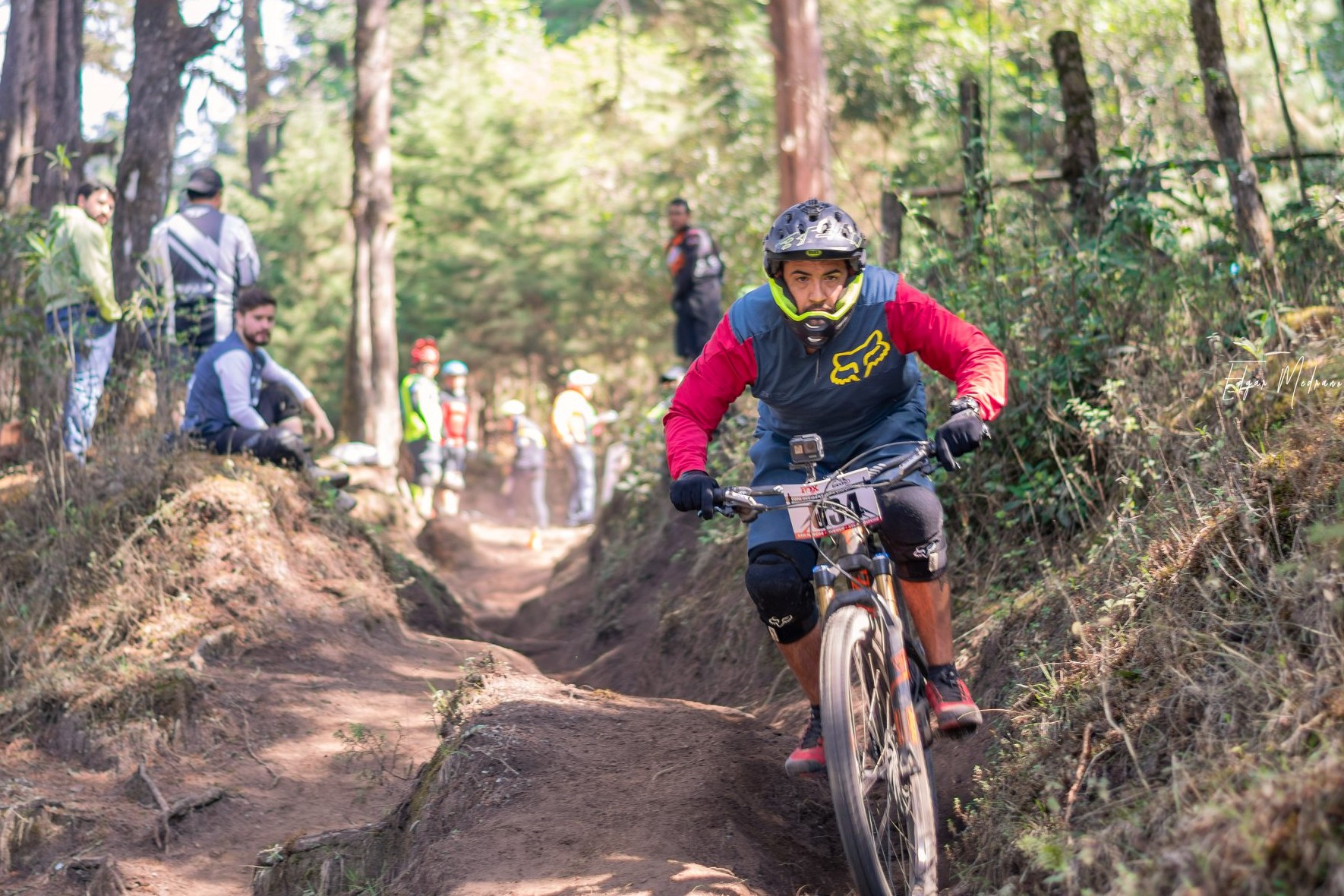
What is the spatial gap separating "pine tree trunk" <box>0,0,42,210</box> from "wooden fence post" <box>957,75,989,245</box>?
12.6m

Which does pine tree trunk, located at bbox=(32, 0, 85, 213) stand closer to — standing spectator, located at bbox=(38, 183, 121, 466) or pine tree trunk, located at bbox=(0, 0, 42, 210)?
pine tree trunk, located at bbox=(0, 0, 42, 210)

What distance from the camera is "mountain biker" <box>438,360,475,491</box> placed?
19.2 metres

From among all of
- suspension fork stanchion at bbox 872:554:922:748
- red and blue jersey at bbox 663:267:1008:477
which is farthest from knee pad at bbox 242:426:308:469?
suspension fork stanchion at bbox 872:554:922:748

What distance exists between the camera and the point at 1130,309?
7078mm

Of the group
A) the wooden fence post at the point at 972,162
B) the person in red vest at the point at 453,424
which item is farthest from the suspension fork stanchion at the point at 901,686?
the person in red vest at the point at 453,424

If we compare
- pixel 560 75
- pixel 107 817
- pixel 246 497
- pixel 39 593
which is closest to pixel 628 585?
pixel 246 497

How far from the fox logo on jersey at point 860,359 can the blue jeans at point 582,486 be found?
49.1 ft

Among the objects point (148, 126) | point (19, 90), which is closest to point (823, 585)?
point (148, 126)

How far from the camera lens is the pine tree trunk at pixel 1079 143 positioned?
26.2 ft

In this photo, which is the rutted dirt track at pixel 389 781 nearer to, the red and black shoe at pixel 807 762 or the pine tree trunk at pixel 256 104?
the red and black shoe at pixel 807 762

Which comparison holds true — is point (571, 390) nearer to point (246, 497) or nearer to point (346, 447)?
point (346, 447)

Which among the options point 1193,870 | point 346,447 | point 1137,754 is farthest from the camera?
point 346,447

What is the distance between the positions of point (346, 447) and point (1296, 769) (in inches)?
487

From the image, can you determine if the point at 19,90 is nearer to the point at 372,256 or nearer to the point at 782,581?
the point at 372,256
